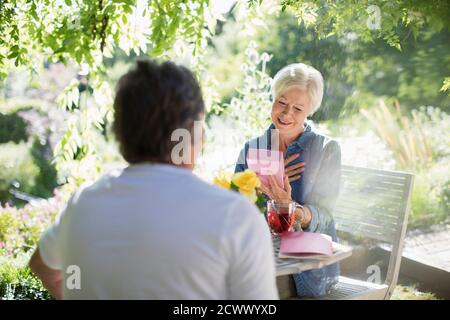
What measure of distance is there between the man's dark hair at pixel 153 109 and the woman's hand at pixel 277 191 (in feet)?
2.92

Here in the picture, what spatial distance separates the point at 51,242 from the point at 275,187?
0.95 metres

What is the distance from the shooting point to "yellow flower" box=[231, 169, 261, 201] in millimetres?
1907

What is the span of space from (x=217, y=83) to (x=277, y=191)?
1667 mm

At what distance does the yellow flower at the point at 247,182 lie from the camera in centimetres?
191

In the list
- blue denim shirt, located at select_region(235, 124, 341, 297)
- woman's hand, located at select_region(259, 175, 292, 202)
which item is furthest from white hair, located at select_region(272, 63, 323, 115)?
woman's hand, located at select_region(259, 175, 292, 202)

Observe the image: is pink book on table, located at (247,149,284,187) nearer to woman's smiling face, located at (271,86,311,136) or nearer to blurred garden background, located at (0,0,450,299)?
woman's smiling face, located at (271,86,311,136)

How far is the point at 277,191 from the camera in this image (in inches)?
84.1

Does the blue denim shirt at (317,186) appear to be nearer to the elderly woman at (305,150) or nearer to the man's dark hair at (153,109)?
the elderly woman at (305,150)

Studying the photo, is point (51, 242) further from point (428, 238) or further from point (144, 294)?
point (428, 238)

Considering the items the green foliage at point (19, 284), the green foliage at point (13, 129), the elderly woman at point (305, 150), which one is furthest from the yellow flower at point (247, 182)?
the green foliage at point (13, 129)

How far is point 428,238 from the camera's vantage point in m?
4.41

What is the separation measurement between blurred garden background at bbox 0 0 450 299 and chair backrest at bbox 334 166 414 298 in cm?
53

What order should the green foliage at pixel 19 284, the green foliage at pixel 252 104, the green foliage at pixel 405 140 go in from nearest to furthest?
the green foliage at pixel 19 284 → the green foliage at pixel 252 104 → the green foliage at pixel 405 140
